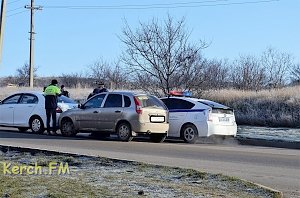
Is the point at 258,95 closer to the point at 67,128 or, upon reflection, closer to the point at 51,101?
the point at 67,128

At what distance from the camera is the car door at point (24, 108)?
1845cm

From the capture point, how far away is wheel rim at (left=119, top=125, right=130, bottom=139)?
53.5ft

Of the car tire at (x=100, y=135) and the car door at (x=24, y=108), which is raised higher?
the car door at (x=24, y=108)

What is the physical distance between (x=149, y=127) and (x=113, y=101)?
1472mm

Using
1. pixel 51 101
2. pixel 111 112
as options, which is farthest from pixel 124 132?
pixel 51 101

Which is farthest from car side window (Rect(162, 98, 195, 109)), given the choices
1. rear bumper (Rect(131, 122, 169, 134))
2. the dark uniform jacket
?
the dark uniform jacket

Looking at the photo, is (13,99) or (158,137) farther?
(13,99)

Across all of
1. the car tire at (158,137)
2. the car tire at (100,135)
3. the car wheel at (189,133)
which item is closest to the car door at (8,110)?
the car tire at (100,135)

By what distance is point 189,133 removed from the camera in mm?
17203

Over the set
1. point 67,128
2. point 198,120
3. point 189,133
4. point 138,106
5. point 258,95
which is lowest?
point 189,133

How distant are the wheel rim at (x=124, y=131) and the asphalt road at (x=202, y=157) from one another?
1.22ft

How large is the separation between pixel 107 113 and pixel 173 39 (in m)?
10.3

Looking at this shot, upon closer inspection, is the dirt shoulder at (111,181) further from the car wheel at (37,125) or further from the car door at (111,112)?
the car wheel at (37,125)

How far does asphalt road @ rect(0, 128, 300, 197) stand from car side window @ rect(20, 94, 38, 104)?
180 cm
